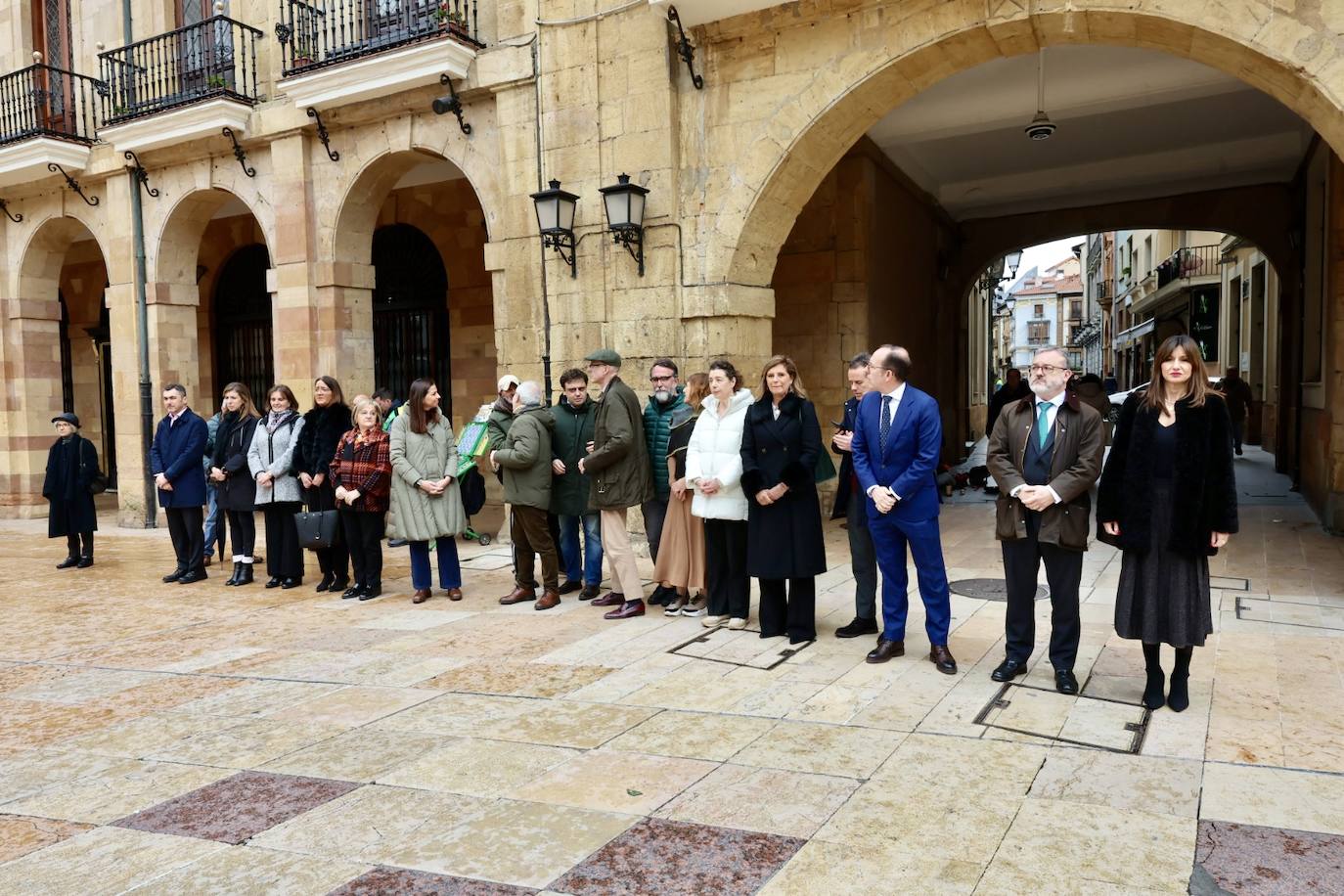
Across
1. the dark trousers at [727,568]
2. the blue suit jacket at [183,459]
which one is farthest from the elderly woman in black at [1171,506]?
the blue suit jacket at [183,459]

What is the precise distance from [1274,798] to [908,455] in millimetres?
2171

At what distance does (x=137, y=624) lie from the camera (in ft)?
22.1

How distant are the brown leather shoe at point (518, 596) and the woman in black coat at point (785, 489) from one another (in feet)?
6.72

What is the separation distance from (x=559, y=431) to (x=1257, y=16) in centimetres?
518

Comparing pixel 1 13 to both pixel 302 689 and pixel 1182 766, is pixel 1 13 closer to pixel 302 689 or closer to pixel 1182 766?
pixel 302 689

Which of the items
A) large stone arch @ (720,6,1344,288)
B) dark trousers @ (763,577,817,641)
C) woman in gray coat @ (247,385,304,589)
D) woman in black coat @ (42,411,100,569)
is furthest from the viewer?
woman in black coat @ (42,411,100,569)

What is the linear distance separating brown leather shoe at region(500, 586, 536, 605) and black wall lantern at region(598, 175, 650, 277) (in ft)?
10.3

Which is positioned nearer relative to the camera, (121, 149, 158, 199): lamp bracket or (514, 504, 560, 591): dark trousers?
(514, 504, 560, 591): dark trousers

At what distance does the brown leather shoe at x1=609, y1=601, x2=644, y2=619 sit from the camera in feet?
21.0

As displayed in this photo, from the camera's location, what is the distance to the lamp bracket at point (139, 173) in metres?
12.1

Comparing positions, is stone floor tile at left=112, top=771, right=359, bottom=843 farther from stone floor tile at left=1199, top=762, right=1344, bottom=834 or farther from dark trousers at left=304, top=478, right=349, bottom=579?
dark trousers at left=304, top=478, right=349, bottom=579

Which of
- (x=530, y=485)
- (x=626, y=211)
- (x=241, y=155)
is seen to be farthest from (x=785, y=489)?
(x=241, y=155)

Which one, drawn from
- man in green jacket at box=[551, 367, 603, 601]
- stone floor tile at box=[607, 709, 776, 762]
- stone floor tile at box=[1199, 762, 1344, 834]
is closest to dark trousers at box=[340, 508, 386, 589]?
man in green jacket at box=[551, 367, 603, 601]

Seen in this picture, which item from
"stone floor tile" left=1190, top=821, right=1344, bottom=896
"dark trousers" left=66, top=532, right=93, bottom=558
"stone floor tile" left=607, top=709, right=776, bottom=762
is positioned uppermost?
"dark trousers" left=66, top=532, right=93, bottom=558
